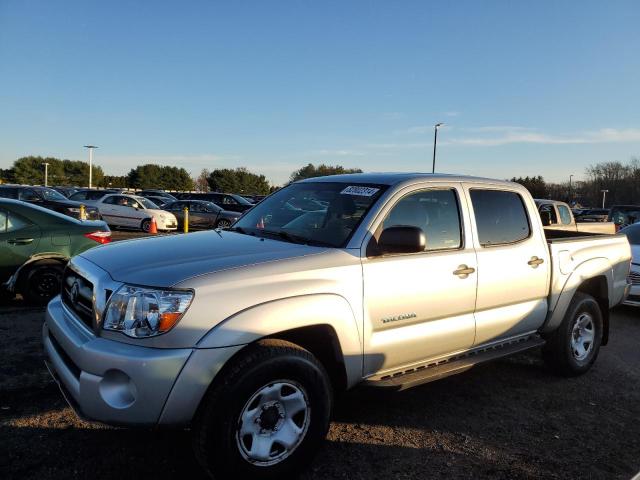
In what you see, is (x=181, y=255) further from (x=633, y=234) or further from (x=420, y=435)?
(x=633, y=234)

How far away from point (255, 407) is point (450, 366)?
166 centimetres

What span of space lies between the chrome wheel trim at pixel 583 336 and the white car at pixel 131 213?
1833 centimetres

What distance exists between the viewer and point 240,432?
270 centimetres

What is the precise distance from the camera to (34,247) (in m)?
6.57

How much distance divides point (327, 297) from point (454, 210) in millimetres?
1558

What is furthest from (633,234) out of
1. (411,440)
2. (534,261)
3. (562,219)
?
(411,440)

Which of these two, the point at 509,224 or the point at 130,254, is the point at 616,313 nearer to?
the point at 509,224

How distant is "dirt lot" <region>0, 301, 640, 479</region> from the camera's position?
10.1ft

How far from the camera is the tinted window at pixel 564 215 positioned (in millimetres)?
13110

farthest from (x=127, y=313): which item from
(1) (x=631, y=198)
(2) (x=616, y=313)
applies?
(1) (x=631, y=198)

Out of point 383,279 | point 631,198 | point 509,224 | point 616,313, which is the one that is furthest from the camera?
point 631,198

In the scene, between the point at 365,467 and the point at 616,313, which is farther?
the point at 616,313

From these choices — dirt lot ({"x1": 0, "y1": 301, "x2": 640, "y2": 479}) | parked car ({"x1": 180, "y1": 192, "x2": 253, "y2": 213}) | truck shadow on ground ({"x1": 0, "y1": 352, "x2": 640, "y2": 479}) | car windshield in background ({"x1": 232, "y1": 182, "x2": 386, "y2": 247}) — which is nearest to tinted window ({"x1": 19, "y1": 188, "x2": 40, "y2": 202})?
parked car ({"x1": 180, "y1": 192, "x2": 253, "y2": 213})

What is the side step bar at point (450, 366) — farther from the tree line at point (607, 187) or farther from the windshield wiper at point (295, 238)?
the tree line at point (607, 187)
